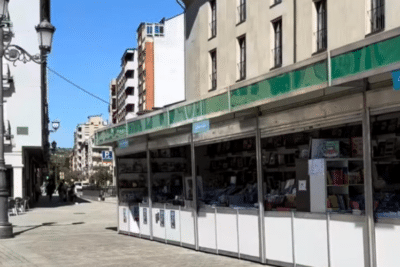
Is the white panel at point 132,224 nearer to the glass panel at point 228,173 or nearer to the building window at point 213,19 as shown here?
the glass panel at point 228,173

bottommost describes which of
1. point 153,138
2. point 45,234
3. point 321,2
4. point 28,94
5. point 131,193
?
point 45,234

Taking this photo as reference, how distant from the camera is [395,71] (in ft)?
21.8

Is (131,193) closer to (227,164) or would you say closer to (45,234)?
(45,234)

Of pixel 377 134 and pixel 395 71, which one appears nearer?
pixel 395 71

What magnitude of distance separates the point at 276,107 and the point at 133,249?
507cm

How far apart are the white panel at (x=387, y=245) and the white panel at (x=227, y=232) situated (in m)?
3.74

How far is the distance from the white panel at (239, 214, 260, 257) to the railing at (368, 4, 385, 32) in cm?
1384

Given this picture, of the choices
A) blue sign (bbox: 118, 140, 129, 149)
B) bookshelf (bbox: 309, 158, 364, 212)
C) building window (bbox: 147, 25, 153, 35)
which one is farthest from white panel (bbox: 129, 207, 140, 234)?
building window (bbox: 147, 25, 153, 35)

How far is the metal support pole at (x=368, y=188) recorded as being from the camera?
8000 millimetres

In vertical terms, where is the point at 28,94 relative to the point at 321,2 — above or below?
below

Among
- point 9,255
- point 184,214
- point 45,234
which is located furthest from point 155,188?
point 45,234

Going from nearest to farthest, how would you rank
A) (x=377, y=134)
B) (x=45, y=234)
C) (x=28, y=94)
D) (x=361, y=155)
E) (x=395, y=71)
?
1. (x=395, y=71)
2. (x=377, y=134)
3. (x=361, y=155)
4. (x=45, y=234)
5. (x=28, y=94)

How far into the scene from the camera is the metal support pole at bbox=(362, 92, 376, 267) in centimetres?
800

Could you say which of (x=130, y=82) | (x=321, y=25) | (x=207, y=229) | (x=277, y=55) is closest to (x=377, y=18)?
(x=321, y=25)
